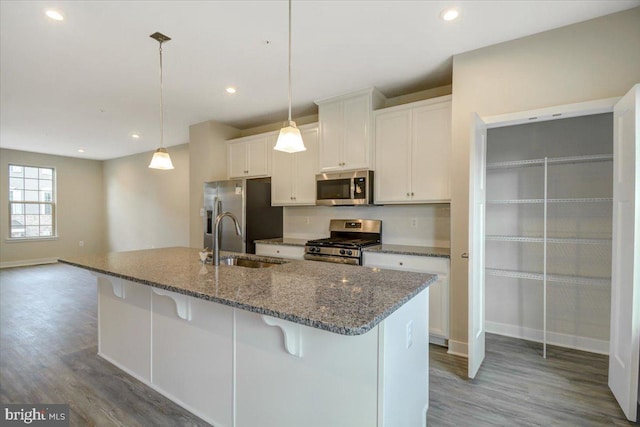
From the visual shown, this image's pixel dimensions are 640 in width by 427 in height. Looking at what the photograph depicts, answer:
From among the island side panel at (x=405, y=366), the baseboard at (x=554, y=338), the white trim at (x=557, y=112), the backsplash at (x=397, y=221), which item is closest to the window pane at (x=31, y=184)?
the backsplash at (x=397, y=221)

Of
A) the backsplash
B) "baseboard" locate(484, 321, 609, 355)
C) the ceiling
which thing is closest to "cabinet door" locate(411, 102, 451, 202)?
the backsplash

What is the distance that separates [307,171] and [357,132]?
34.5 inches

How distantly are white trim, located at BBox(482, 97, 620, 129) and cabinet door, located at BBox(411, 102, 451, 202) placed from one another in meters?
0.46

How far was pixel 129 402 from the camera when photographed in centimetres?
204

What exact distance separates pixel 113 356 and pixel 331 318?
2.44 m

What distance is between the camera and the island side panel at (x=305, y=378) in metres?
1.28

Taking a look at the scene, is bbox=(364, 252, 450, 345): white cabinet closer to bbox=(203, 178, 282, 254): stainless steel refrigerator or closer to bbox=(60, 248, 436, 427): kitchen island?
bbox=(60, 248, 436, 427): kitchen island

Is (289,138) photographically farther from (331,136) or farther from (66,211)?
(66,211)

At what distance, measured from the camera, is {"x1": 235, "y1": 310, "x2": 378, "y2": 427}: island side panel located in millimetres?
1281

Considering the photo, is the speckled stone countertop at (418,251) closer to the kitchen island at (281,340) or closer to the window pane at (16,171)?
the kitchen island at (281,340)

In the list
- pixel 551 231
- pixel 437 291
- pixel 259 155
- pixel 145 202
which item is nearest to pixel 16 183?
pixel 145 202

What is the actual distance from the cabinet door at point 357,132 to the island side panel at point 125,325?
2434 mm

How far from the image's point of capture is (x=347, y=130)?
3.61m

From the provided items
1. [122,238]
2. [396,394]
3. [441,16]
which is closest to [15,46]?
[441,16]
